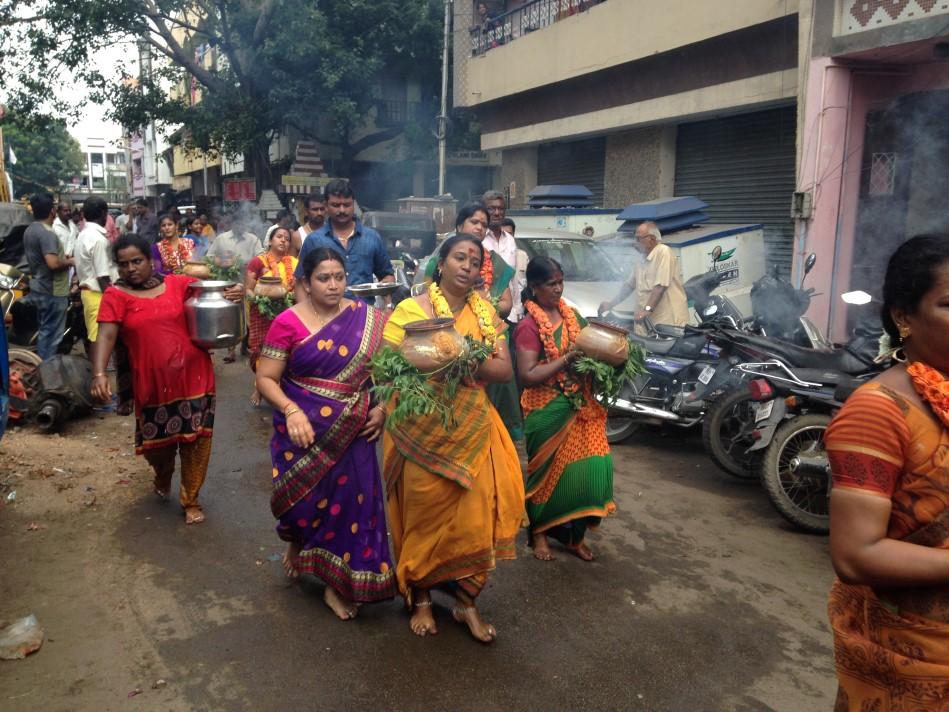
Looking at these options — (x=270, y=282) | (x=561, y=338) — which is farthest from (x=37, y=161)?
(x=561, y=338)

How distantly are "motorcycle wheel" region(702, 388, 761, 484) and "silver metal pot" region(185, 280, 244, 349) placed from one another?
3279 millimetres

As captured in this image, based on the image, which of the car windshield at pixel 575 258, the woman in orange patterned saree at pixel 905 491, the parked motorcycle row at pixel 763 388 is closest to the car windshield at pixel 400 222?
the car windshield at pixel 575 258

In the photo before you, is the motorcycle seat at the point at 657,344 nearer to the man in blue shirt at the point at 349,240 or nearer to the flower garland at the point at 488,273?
the flower garland at the point at 488,273

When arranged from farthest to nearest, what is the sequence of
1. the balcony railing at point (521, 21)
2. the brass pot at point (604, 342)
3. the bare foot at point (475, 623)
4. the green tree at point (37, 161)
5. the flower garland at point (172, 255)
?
the green tree at point (37, 161) → the balcony railing at point (521, 21) → the flower garland at point (172, 255) → the brass pot at point (604, 342) → the bare foot at point (475, 623)

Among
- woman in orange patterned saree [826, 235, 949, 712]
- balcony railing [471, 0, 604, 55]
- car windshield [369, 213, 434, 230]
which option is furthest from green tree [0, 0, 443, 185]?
woman in orange patterned saree [826, 235, 949, 712]

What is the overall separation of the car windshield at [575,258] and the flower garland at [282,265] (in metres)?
2.84

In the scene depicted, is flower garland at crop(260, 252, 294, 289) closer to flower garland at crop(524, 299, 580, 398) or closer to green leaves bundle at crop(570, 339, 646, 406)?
flower garland at crop(524, 299, 580, 398)

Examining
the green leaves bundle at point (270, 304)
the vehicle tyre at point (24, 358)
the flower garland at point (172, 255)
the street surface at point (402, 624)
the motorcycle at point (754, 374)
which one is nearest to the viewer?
the street surface at point (402, 624)

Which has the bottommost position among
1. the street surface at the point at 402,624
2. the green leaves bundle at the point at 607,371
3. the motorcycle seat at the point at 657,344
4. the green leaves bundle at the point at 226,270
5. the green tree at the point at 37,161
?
the street surface at the point at 402,624

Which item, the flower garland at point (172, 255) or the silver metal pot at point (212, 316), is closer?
the silver metal pot at point (212, 316)

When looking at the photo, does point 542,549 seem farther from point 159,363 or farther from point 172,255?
point 172,255

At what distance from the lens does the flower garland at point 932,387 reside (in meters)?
1.65

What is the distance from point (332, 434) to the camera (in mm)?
3627

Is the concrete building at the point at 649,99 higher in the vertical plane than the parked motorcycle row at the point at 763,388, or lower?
higher
